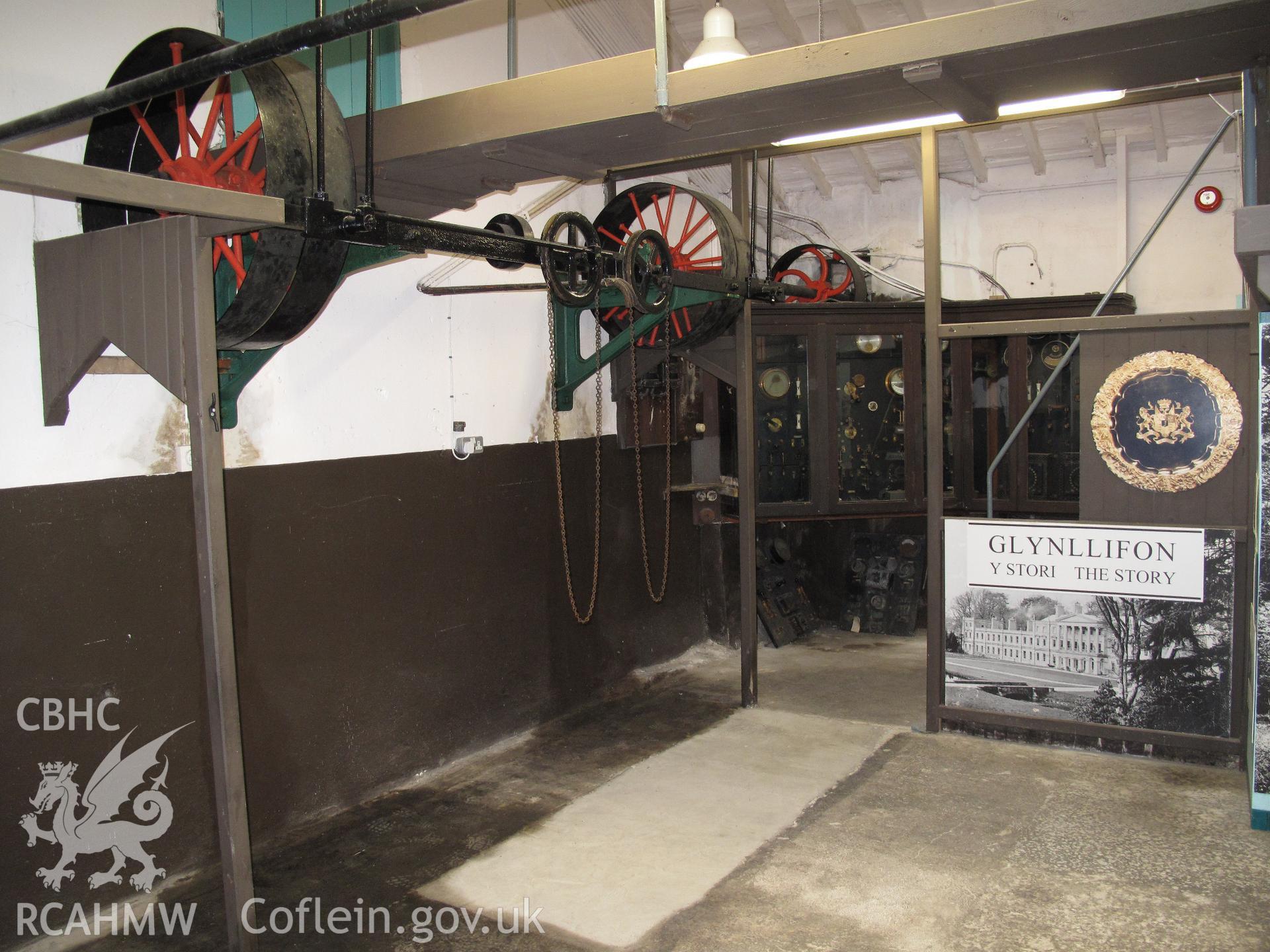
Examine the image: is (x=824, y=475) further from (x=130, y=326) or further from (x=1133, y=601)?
(x=130, y=326)

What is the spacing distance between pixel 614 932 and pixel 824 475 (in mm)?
3994

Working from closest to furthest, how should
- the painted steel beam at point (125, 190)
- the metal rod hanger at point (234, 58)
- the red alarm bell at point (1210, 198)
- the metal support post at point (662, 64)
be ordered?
the metal rod hanger at point (234, 58) < the painted steel beam at point (125, 190) < the metal support post at point (662, 64) < the red alarm bell at point (1210, 198)

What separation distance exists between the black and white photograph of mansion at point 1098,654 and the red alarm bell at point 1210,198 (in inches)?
126

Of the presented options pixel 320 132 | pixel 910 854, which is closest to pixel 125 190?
pixel 320 132

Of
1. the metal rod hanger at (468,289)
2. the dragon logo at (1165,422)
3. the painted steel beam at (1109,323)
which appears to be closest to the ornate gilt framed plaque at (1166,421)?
the dragon logo at (1165,422)

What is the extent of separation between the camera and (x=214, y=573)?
265 centimetres

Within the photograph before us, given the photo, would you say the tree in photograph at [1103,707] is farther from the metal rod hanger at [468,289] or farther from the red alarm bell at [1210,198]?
the red alarm bell at [1210,198]

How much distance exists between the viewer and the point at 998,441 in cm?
695

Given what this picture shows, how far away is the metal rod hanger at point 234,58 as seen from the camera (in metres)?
1.86

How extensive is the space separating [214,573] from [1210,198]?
651 cm

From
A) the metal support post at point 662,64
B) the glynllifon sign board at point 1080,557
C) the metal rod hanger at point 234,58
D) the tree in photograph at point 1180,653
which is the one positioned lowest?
the tree in photograph at point 1180,653

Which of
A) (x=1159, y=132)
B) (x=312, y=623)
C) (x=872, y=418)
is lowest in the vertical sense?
(x=312, y=623)

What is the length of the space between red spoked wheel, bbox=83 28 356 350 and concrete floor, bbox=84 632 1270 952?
198cm

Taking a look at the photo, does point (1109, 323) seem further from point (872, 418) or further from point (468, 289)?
point (468, 289)
